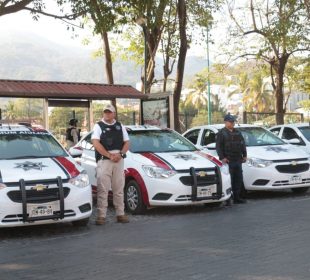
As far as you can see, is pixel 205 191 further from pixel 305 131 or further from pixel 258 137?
pixel 305 131

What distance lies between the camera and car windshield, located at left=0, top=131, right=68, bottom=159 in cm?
902

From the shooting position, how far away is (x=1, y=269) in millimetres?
6223

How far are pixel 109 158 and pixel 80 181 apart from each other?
855 millimetres

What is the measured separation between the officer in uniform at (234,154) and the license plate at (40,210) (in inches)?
164

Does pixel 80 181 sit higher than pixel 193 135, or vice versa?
pixel 193 135

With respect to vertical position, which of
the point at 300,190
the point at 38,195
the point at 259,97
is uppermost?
the point at 259,97

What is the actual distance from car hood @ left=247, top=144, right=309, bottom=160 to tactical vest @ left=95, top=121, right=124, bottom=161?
12.2 ft

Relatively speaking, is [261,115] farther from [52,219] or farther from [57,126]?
[52,219]

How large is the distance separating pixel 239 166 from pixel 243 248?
4.47 meters

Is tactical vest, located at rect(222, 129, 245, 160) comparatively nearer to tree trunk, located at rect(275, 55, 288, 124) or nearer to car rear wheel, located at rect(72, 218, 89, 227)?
car rear wheel, located at rect(72, 218, 89, 227)

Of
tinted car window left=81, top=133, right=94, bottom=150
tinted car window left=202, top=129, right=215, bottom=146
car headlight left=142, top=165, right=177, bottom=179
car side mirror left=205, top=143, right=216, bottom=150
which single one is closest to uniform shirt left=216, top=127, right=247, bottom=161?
car side mirror left=205, top=143, right=216, bottom=150

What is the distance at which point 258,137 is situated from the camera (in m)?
13.0

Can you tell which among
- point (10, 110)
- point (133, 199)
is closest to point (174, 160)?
Result: point (133, 199)

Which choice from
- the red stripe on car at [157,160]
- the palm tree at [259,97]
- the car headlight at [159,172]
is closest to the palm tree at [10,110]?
the red stripe on car at [157,160]
